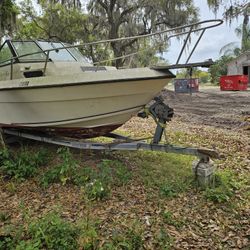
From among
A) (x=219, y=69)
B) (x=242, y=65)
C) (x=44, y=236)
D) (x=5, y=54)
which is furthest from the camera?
(x=219, y=69)

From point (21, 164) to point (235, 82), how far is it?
67.4ft

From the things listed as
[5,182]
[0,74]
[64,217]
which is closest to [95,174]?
[64,217]

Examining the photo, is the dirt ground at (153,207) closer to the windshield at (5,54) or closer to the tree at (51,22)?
the windshield at (5,54)

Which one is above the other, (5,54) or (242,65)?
(242,65)

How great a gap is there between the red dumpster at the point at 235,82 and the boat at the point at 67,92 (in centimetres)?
1896

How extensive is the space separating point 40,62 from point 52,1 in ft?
51.7

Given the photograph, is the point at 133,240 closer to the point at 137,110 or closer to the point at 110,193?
the point at 110,193

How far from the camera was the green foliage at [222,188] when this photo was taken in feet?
12.3

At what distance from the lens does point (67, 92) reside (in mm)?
4363

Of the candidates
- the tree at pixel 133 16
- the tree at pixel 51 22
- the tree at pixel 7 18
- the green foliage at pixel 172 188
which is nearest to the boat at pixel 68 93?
the green foliage at pixel 172 188

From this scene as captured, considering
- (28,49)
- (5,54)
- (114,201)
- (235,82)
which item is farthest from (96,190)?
(235,82)

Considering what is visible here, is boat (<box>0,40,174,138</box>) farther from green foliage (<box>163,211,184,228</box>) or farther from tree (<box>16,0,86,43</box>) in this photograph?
tree (<box>16,0,86,43</box>)

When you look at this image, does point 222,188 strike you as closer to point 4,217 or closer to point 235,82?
point 4,217

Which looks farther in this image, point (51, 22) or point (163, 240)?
point (51, 22)
